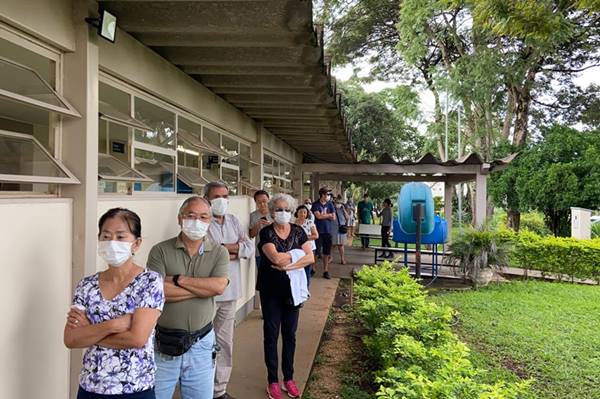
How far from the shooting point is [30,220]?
2.09 m

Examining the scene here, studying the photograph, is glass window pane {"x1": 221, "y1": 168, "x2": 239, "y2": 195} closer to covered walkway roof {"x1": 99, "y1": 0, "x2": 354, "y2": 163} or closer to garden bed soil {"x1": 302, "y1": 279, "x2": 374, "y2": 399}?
covered walkway roof {"x1": 99, "y1": 0, "x2": 354, "y2": 163}

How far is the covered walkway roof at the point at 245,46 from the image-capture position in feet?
8.02

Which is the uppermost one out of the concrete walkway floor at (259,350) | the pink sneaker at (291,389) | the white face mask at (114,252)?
the white face mask at (114,252)

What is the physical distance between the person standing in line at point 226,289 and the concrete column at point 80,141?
1.06 m

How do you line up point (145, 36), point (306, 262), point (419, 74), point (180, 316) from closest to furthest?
point (180, 316) → point (145, 36) → point (306, 262) → point (419, 74)

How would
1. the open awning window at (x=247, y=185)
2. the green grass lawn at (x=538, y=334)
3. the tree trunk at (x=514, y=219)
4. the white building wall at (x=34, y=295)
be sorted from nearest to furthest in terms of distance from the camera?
1. the white building wall at (x=34, y=295)
2. the green grass lawn at (x=538, y=334)
3. the open awning window at (x=247, y=185)
4. the tree trunk at (x=514, y=219)

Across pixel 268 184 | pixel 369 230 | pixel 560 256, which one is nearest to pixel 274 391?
pixel 268 184

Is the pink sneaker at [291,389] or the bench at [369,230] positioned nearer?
the pink sneaker at [291,389]

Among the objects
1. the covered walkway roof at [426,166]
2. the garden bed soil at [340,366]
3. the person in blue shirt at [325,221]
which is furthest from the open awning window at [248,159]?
the covered walkway roof at [426,166]

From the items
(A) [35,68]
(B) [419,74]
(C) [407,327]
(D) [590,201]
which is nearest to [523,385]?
(C) [407,327]

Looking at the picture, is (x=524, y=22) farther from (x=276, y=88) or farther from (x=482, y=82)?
(x=482, y=82)

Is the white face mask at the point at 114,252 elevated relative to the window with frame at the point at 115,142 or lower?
lower

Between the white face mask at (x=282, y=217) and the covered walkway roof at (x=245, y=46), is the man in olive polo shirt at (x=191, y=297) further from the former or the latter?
the covered walkway roof at (x=245, y=46)

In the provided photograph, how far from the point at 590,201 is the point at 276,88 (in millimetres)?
12707
